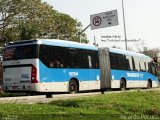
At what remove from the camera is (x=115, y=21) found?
4412 centimetres

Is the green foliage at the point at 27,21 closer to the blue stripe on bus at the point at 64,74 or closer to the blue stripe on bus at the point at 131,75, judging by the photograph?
the blue stripe on bus at the point at 131,75

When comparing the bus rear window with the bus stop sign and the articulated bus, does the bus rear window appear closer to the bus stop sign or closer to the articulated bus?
the articulated bus

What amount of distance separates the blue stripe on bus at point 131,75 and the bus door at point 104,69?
66 centimetres

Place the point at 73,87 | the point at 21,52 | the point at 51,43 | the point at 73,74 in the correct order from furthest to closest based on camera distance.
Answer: the point at 73,87, the point at 73,74, the point at 51,43, the point at 21,52

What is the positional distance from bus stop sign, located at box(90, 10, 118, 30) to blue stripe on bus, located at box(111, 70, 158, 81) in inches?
388

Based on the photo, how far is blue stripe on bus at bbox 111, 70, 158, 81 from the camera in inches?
1134

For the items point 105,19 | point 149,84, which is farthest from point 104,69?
point 105,19

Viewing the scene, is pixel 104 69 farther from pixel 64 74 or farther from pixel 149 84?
pixel 149 84

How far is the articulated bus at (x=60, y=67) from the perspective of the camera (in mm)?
21359

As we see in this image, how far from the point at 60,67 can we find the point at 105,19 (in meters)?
22.0

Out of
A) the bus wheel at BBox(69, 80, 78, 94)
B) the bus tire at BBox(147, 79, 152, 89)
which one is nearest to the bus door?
the bus wheel at BBox(69, 80, 78, 94)

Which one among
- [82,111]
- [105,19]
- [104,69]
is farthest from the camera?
[105,19]

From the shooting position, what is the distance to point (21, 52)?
72.0 ft

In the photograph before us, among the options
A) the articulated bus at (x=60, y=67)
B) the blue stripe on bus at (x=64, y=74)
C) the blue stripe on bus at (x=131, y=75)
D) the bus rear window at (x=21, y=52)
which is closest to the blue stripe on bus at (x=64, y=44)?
the articulated bus at (x=60, y=67)
